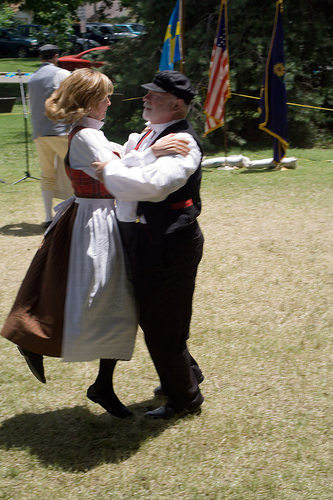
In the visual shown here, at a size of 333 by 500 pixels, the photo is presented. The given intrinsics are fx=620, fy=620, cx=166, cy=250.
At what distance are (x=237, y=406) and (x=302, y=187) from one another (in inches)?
216

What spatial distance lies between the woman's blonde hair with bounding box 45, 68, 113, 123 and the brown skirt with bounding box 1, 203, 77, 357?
44 cm

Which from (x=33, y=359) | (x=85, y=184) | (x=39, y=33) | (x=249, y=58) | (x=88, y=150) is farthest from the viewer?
(x=39, y=33)

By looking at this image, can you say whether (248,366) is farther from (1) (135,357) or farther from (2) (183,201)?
(2) (183,201)

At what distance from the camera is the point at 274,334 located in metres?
4.18

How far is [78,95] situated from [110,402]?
1.56 metres

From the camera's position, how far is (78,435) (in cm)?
312

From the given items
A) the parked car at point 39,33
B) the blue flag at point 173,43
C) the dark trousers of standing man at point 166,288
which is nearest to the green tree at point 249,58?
the blue flag at point 173,43

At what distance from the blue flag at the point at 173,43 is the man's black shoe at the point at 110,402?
7467 mm

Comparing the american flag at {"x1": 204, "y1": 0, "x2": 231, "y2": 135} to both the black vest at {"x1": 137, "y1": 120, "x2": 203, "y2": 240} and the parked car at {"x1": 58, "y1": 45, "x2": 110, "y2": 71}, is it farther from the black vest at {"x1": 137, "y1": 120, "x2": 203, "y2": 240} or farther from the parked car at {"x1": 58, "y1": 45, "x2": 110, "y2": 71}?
the black vest at {"x1": 137, "y1": 120, "x2": 203, "y2": 240}

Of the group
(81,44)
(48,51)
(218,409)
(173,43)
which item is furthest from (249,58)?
(81,44)

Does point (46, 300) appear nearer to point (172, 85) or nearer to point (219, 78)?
point (172, 85)

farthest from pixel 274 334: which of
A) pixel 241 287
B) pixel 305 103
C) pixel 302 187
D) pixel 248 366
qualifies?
Result: pixel 305 103

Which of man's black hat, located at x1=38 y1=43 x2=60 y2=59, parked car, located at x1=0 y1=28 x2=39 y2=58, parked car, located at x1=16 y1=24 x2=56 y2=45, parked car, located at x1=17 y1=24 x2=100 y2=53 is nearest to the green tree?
man's black hat, located at x1=38 y1=43 x2=60 y2=59

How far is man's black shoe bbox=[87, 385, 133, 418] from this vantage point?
3213 millimetres
